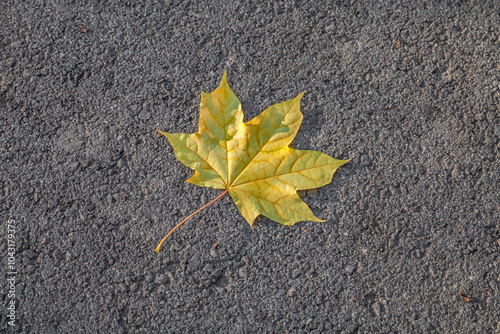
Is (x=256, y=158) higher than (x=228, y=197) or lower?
higher

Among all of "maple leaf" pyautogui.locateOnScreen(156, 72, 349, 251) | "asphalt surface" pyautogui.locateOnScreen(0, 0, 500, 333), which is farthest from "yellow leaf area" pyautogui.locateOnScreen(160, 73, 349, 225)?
"asphalt surface" pyautogui.locateOnScreen(0, 0, 500, 333)

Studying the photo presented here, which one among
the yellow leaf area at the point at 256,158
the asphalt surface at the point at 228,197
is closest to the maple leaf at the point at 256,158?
the yellow leaf area at the point at 256,158

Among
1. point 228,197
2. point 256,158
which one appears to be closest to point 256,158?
point 256,158

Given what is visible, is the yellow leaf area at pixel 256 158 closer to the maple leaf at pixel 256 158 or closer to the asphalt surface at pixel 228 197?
the maple leaf at pixel 256 158

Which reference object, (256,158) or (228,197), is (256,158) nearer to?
(256,158)

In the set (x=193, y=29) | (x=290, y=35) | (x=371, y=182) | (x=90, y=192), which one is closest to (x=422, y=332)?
(x=371, y=182)

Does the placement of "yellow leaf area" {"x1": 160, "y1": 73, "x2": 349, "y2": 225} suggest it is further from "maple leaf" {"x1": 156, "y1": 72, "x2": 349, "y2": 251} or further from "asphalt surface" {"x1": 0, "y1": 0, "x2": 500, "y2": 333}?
"asphalt surface" {"x1": 0, "y1": 0, "x2": 500, "y2": 333}
